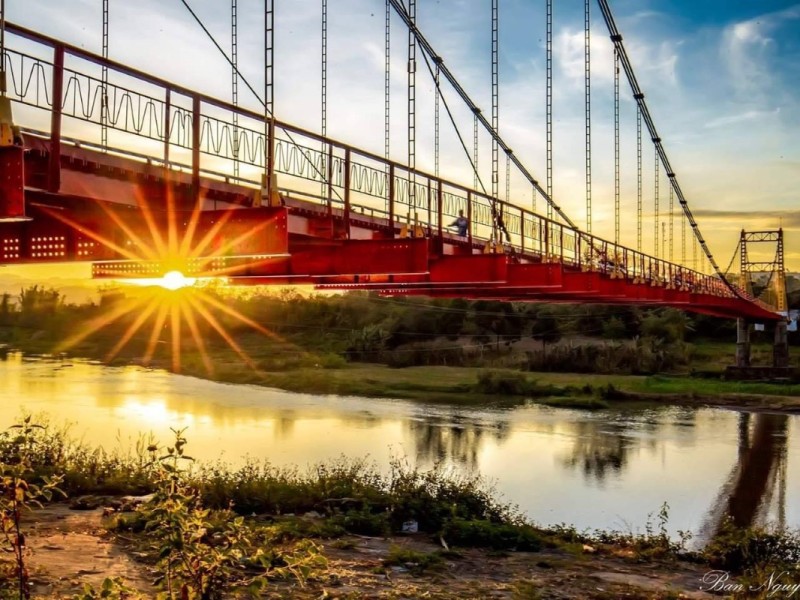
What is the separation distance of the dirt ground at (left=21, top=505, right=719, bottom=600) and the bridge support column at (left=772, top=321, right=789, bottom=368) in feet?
156

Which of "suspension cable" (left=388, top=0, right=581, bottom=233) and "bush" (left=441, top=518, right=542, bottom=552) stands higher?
"suspension cable" (left=388, top=0, right=581, bottom=233)

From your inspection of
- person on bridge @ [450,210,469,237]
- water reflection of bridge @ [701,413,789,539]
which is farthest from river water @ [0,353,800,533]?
person on bridge @ [450,210,469,237]

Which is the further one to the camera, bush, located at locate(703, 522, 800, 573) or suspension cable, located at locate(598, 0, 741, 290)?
suspension cable, located at locate(598, 0, 741, 290)

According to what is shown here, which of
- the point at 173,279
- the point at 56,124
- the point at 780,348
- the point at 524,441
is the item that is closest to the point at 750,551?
the point at 173,279

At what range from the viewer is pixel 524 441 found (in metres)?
28.8

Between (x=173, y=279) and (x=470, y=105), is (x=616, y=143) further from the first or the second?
(x=173, y=279)

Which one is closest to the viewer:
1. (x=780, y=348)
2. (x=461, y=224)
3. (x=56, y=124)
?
(x=56, y=124)

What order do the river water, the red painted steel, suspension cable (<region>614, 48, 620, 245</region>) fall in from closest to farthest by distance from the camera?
the red painted steel < the river water < suspension cable (<region>614, 48, 620, 245</region>)

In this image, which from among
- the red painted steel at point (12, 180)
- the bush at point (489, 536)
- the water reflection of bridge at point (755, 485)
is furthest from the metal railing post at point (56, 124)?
the water reflection of bridge at point (755, 485)

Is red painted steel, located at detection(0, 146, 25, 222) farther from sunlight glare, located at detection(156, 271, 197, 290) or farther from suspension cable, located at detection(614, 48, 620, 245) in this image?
suspension cable, located at detection(614, 48, 620, 245)

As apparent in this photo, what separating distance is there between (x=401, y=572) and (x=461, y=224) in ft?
37.5

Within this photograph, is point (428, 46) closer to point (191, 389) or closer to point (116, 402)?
point (116, 402)

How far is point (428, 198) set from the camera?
1805 cm

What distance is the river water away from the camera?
19672 millimetres
